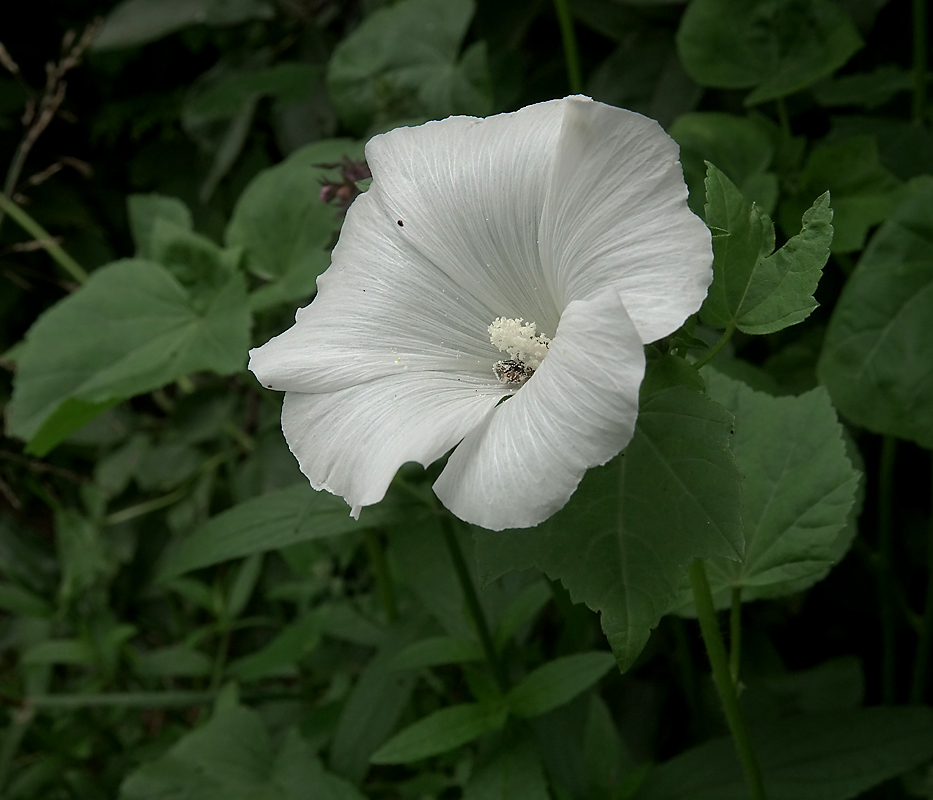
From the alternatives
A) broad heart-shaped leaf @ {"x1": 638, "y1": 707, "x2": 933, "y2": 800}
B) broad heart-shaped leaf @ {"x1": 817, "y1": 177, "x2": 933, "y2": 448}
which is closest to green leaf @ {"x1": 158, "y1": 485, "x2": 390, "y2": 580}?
broad heart-shaped leaf @ {"x1": 638, "y1": 707, "x2": 933, "y2": 800}

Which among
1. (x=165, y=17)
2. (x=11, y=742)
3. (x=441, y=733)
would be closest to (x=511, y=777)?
(x=441, y=733)

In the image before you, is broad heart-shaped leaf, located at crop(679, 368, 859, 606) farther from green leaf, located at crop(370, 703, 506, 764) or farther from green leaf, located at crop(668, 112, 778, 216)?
green leaf, located at crop(668, 112, 778, 216)

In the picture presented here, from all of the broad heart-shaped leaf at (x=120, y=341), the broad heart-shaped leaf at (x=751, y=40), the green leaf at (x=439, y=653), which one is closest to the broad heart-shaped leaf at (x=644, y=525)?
the green leaf at (x=439, y=653)

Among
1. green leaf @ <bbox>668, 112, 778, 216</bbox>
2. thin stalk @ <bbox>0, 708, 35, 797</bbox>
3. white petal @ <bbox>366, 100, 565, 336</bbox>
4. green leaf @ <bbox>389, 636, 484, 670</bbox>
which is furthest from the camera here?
thin stalk @ <bbox>0, 708, 35, 797</bbox>

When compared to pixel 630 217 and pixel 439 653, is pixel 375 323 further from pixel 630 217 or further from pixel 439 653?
pixel 439 653

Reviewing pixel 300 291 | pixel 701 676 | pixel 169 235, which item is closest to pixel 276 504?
pixel 300 291

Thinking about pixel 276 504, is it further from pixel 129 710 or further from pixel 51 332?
pixel 129 710
